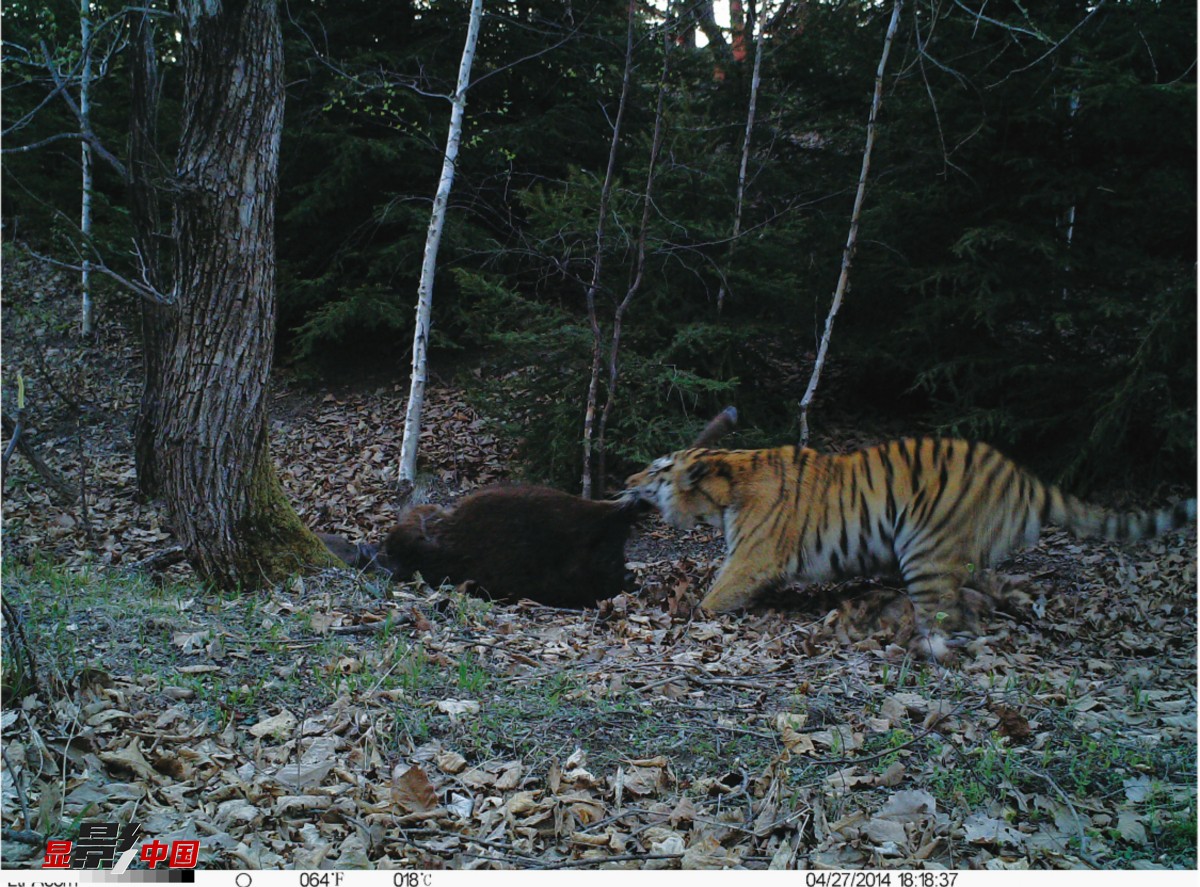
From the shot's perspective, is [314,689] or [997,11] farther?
[997,11]

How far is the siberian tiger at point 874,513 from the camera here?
579cm

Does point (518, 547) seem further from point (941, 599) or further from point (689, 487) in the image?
point (941, 599)

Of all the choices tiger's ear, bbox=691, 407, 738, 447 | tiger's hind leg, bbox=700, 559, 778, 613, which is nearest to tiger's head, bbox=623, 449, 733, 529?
tiger's ear, bbox=691, 407, 738, 447

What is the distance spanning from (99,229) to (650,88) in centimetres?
746

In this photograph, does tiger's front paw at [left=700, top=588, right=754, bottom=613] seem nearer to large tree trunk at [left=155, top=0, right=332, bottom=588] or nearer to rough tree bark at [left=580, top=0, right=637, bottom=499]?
rough tree bark at [left=580, top=0, right=637, bottom=499]

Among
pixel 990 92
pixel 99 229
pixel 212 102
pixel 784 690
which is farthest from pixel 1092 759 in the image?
pixel 99 229

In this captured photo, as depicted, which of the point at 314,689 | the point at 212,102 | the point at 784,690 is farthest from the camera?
the point at 212,102

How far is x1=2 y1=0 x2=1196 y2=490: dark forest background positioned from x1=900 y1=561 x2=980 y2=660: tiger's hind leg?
9.50 ft

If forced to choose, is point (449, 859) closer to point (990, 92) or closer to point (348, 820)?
point (348, 820)

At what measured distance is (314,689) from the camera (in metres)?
4.06

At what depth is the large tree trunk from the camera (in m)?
5.78

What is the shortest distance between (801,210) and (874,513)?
15.8 ft

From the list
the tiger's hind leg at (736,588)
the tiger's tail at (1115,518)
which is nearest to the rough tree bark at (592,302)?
the tiger's hind leg at (736,588)

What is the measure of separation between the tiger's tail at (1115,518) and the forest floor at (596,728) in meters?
0.58
